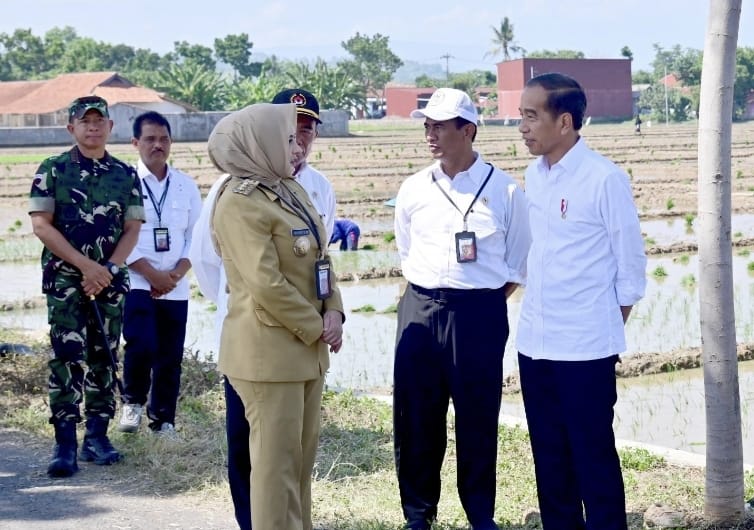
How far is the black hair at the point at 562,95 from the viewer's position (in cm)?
430

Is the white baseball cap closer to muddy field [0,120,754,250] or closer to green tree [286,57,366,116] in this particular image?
muddy field [0,120,754,250]

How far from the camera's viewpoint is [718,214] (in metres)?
4.69

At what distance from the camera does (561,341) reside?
4277 mm

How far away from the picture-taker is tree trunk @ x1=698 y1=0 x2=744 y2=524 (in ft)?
15.4

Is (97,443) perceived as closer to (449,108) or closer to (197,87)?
(449,108)

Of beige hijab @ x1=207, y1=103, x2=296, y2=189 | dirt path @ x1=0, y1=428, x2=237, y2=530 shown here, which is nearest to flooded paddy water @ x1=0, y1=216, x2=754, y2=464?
dirt path @ x1=0, y1=428, x2=237, y2=530

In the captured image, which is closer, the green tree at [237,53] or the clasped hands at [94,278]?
the clasped hands at [94,278]

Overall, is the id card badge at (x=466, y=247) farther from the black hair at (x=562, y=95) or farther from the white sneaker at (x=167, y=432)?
the white sneaker at (x=167, y=432)

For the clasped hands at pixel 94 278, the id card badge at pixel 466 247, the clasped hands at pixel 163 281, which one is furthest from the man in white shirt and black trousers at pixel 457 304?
the clasped hands at pixel 163 281

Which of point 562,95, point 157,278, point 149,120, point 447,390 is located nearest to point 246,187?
point 562,95

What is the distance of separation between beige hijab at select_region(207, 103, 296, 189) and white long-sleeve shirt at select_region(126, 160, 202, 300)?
7.82ft

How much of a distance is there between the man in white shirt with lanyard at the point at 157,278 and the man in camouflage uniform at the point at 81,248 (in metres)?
0.41

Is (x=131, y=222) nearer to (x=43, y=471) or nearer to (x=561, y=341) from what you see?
(x=43, y=471)

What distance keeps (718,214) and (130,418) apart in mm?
3613
